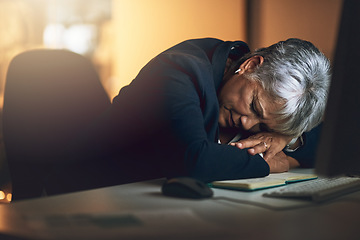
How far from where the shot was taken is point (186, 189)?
809 mm

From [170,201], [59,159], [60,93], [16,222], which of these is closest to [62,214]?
[16,222]

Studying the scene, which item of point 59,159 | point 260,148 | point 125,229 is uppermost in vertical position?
point 125,229

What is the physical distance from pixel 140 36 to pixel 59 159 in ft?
6.57

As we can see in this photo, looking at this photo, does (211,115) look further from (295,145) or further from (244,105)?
(295,145)

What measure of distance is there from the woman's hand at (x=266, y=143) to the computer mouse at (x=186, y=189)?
48 centimetres

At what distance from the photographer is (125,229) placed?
578 mm

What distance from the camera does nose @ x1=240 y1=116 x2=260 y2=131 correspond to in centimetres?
136

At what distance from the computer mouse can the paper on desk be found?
4.6 inches

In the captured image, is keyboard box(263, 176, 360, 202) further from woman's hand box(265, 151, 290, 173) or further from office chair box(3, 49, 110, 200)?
office chair box(3, 49, 110, 200)

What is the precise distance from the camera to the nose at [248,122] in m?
1.36

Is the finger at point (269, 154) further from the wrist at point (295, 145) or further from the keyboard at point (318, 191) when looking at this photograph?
the keyboard at point (318, 191)

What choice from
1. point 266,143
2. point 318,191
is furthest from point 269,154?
point 318,191

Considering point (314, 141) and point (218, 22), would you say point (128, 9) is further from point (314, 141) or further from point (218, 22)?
point (314, 141)

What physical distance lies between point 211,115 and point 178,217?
25.0 inches
